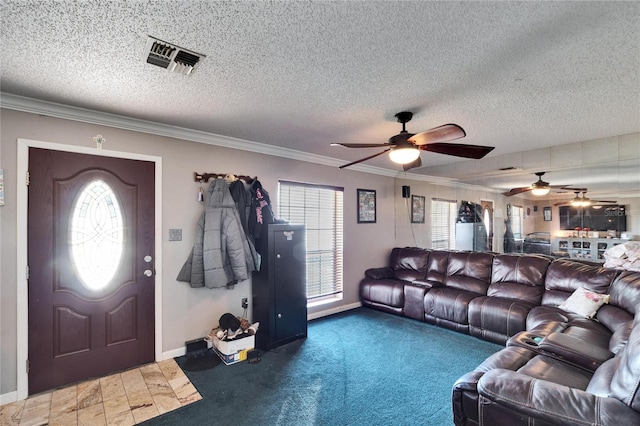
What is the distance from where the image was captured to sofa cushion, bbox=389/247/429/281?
188 inches

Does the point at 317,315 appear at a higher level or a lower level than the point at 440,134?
lower

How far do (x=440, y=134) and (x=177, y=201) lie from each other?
2646mm

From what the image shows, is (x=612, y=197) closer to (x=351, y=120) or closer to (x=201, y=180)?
(x=351, y=120)

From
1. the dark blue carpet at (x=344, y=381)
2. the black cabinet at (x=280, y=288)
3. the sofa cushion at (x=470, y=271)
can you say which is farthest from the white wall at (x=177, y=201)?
the sofa cushion at (x=470, y=271)

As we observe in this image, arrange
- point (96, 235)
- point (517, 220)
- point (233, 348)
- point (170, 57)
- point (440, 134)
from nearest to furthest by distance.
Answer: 1. point (170, 57)
2. point (440, 134)
3. point (96, 235)
4. point (233, 348)
5. point (517, 220)

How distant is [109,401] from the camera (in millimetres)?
2320

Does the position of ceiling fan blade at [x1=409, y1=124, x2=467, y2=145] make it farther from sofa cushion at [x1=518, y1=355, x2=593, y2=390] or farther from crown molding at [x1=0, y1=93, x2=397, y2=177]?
crown molding at [x1=0, y1=93, x2=397, y2=177]

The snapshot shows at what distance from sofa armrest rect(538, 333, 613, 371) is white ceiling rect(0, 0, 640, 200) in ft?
6.01

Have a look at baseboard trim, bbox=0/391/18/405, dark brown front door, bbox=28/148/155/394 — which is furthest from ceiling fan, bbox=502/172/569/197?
baseboard trim, bbox=0/391/18/405

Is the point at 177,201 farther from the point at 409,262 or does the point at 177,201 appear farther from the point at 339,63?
the point at 409,262

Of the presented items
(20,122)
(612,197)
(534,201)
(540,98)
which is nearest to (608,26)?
(540,98)

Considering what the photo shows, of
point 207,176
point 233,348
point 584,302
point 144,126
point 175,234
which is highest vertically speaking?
point 144,126

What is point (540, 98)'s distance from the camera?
7.68ft

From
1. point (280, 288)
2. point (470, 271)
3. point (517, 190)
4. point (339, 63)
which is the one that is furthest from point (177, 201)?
point (517, 190)
